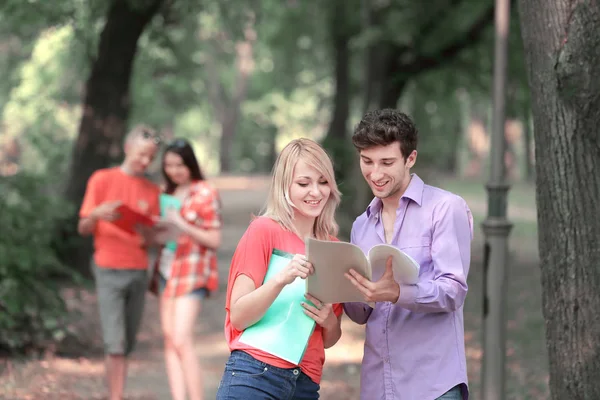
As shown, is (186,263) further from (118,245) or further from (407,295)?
(407,295)

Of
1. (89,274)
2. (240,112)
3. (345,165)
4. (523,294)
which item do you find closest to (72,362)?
(89,274)

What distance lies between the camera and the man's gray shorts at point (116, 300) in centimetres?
648

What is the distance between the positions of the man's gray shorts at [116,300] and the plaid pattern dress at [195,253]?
533 mm

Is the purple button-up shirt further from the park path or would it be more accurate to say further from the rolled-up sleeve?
the park path

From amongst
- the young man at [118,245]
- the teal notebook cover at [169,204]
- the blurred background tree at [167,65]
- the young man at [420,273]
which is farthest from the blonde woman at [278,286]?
the blurred background tree at [167,65]

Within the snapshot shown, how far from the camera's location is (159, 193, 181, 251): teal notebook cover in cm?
624

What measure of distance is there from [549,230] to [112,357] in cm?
337

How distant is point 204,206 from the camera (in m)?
6.16

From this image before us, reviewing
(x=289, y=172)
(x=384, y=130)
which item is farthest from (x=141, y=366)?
(x=384, y=130)

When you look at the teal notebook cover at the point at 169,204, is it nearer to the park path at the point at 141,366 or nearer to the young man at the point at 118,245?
the young man at the point at 118,245

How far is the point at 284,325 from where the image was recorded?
337cm

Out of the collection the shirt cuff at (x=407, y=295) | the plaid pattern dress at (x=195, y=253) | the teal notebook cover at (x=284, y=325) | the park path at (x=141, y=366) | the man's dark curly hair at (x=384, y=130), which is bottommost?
the park path at (x=141, y=366)

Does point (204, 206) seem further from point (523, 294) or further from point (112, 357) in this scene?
point (523, 294)

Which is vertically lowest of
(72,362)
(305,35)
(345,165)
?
(72,362)
